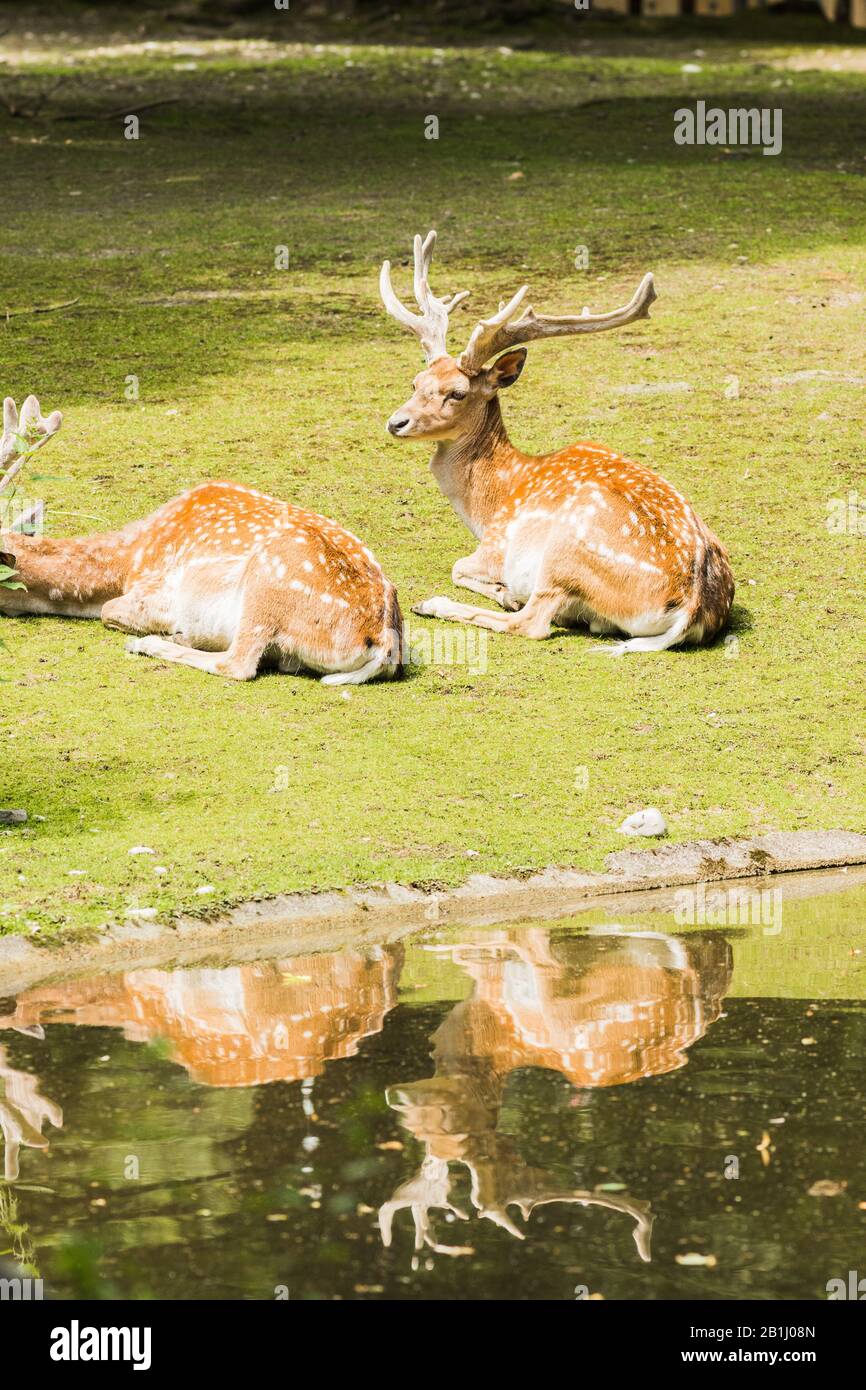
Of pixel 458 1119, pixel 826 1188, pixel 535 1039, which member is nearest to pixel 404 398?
pixel 535 1039

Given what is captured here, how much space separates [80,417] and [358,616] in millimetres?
3804

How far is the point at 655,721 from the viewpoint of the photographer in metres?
8.11

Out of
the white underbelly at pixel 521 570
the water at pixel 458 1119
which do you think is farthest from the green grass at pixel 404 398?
the water at pixel 458 1119

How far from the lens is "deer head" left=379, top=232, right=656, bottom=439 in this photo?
950 centimetres

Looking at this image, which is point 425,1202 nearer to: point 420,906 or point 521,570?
point 420,906

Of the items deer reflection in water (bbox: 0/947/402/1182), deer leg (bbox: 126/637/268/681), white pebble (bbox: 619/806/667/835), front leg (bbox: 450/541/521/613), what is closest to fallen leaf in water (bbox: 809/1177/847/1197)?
deer reflection in water (bbox: 0/947/402/1182)

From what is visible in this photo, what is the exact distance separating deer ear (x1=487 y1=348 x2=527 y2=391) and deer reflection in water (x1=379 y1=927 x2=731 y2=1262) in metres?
3.88

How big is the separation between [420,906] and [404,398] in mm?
5966

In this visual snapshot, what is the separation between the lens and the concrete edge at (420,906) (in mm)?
6098

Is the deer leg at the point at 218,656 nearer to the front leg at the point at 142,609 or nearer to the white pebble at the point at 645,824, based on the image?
the front leg at the point at 142,609

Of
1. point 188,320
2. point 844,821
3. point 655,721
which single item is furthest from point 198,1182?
point 188,320

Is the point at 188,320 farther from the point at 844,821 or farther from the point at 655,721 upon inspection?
the point at 844,821

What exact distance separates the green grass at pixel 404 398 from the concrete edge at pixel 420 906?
11cm

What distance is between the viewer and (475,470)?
31.6 ft
